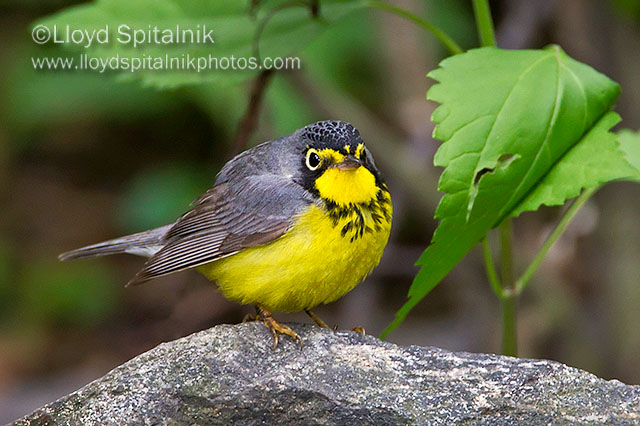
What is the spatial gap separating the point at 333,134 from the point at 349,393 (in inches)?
49.7

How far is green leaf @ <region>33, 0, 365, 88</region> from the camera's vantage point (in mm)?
4328

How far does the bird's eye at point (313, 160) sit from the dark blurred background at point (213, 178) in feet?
7.60

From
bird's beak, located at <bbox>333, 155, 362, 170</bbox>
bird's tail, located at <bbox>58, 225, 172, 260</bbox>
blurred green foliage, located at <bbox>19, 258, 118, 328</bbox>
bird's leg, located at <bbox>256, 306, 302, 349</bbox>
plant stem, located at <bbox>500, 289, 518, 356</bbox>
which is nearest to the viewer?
bird's leg, located at <bbox>256, 306, 302, 349</bbox>

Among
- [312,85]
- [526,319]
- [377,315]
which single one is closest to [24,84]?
[312,85]

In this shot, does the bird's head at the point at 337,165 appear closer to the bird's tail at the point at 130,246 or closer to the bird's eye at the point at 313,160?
the bird's eye at the point at 313,160

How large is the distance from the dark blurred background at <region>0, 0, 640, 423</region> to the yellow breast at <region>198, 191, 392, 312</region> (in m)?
2.14

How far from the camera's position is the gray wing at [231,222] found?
4.11m

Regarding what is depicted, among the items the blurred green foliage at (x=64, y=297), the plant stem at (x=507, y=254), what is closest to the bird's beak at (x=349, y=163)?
the plant stem at (x=507, y=254)

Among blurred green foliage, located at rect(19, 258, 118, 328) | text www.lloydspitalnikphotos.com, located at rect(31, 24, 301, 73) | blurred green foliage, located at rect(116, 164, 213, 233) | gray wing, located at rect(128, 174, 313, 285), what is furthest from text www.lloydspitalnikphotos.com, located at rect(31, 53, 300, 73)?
blurred green foliage, located at rect(19, 258, 118, 328)

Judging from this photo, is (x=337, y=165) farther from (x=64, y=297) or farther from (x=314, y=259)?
(x=64, y=297)

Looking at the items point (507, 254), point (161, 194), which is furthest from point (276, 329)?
point (161, 194)

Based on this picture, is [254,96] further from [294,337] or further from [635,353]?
[635,353]

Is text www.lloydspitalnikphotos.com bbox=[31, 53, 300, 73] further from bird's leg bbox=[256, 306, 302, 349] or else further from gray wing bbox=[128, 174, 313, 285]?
bird's leg bbox=[256, 306, 302, 349]

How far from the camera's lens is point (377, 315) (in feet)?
26.1
